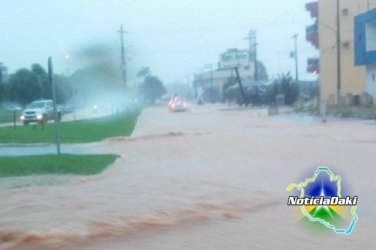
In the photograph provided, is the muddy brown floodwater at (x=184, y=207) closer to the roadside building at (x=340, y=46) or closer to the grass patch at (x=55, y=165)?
the grass patch at (x=55, y=165)

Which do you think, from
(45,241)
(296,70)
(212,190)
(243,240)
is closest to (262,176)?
(212,190)

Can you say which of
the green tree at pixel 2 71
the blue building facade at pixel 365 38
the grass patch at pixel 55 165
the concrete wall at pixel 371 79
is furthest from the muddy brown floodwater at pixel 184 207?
the concrete wall at pixel 371 79

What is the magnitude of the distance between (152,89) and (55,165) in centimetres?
9302

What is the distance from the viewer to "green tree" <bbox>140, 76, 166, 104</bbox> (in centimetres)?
10326

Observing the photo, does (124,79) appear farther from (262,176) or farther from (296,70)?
(296,70)

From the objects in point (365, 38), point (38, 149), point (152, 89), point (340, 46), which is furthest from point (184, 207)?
point (152, 89)

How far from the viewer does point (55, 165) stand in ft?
60.1

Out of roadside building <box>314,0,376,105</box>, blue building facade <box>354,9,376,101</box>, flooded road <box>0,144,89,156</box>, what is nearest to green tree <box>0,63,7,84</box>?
flooded road <box>0,144,89,156</box>

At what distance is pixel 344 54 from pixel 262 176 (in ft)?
185

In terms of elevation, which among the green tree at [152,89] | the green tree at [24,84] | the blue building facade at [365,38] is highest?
the blue building facade at [365,38]

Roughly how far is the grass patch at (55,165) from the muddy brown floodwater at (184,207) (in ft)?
1.74

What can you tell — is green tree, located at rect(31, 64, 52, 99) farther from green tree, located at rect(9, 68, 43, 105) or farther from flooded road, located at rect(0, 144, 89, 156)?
flooded road, located at rect(0, 144, 89, 156)

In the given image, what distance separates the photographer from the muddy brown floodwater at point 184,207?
29.9 ft

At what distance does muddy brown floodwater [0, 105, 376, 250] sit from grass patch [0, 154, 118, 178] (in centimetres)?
53
